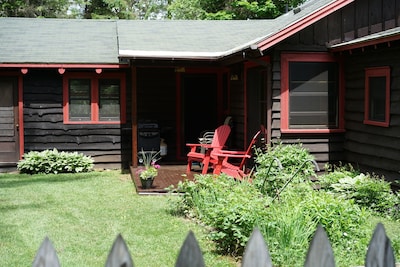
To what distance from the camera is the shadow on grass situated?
34.2ft

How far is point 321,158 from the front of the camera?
31.6ft

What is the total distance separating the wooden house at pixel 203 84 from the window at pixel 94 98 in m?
0.02

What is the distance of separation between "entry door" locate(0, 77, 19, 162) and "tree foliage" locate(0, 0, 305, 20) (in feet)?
49.9

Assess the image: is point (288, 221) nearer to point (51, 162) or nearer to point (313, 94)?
point (313, 94)

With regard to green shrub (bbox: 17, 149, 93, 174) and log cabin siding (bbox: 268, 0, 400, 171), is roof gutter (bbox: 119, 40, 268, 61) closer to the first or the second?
log cabin siding (bbox: 268, 0, 400, 171)

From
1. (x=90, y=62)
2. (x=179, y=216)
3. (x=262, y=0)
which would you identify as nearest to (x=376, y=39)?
(x=179, y=216)

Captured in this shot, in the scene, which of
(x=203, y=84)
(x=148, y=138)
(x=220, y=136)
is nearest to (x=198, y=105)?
(x=203, y=84)

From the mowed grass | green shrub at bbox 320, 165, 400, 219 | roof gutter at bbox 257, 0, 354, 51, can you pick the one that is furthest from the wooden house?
the mowed grass

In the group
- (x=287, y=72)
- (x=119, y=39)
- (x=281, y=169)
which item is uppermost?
(x=119, y=39)

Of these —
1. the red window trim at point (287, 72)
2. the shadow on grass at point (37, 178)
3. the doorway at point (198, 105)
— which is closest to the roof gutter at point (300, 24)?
the red window trim at point (287, 72)

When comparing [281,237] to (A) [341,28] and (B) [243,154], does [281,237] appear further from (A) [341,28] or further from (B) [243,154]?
(A) [341,28]

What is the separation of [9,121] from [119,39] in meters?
3.06

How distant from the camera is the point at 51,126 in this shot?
12398 millimetres

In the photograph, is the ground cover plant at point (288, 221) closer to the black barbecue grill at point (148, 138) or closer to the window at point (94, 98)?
the black barbecue grill at point (148, 138)
